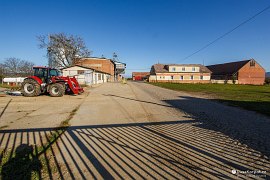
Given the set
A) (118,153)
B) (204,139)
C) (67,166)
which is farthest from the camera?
(204,139)

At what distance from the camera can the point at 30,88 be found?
49.5ft

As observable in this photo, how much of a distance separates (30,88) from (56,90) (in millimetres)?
2200

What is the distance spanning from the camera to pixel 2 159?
375 cm

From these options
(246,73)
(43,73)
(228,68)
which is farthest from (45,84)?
(228,68)

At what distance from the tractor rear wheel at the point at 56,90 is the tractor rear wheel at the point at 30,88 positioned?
1.06m

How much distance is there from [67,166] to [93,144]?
1166 millimetres

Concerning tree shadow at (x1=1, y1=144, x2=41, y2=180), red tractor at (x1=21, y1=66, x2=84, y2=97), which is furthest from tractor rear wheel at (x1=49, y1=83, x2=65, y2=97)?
tree shadow at (x1=1, y1=144, x2=41, y2=180)

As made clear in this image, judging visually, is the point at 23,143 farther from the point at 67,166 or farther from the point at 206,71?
the point at 206,71

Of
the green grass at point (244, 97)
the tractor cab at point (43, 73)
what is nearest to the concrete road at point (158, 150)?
the green grass at point (244, 97)

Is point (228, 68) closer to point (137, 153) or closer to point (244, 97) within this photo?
point (244, 97)

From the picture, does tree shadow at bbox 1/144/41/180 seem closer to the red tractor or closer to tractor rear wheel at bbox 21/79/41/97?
the red tractor

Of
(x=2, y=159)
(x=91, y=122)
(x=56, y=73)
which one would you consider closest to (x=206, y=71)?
(x=56, y=73)

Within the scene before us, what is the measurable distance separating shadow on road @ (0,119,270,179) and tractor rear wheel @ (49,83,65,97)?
9511mm

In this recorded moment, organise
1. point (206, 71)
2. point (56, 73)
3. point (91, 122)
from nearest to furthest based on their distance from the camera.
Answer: point (91, 122) < point (56, 73) < point (206, 71)
